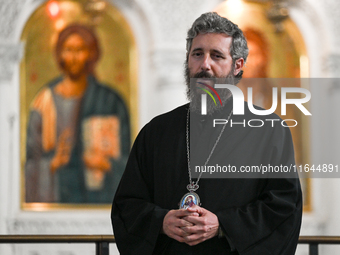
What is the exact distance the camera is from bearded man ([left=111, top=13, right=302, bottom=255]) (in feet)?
6.06

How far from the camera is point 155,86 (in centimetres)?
596

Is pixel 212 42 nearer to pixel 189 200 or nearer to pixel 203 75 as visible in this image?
pixel 203 75

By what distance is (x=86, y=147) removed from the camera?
5961mm

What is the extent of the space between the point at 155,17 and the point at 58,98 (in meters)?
1.63

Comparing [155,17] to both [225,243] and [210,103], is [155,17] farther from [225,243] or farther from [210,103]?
[225,243]

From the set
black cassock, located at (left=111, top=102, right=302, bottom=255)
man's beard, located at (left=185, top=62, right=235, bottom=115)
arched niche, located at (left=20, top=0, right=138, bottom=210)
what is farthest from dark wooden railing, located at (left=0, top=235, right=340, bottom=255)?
arched niche, located at (left=20, top=0, right=138, bottom=210)

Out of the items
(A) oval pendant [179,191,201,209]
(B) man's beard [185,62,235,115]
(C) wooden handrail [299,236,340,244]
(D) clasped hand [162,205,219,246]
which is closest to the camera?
(D) clasped hand [162,205,219,246]

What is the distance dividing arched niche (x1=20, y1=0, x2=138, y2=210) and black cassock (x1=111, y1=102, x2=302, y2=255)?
3.89 m

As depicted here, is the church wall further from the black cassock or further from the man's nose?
the man's nose

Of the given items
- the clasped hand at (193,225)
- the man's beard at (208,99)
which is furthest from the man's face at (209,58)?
the clasped hand at (193,225)

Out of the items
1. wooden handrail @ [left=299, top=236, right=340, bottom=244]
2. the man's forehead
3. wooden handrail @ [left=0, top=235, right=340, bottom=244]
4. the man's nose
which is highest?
the man's forehead

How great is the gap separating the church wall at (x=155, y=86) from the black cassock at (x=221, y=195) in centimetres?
369

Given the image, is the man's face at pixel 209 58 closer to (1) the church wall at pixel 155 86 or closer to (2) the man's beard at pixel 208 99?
(2) the man's beard at pixel 208 99

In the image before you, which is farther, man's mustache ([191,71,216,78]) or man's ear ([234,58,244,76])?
man's ear ([234,58,244,76])
